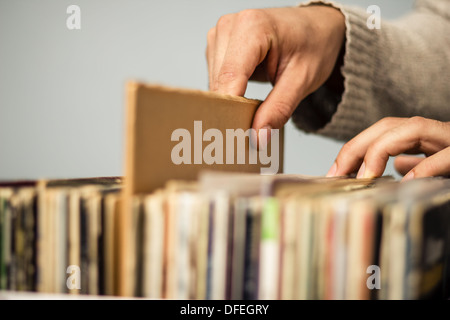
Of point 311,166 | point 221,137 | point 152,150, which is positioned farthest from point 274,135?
point 311,166

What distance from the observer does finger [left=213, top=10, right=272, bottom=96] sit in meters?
0.70

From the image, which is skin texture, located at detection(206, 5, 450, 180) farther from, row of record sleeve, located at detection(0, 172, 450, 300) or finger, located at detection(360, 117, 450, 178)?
row of record sleeve, located at detection(0, 172, 450, 300)

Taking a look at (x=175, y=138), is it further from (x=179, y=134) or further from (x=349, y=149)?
(x=349, y=149)

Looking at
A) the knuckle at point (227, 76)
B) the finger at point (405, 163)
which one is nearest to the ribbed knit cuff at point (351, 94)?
the finger at point (405, 163)

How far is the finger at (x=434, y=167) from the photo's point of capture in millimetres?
621

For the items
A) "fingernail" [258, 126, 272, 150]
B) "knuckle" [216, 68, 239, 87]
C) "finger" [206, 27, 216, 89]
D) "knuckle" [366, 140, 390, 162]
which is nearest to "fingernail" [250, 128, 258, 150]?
"fingernail" [258, 126, 272, 150]

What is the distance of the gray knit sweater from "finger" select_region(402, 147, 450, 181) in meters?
0.32

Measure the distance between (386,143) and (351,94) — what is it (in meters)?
0.26

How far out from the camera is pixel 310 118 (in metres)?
1.02

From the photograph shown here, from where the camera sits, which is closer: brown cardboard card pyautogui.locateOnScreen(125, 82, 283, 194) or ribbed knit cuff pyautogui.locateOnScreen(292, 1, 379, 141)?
brown cardboard card pyautogui.locateOnScreen(125, 82, 283, 194)

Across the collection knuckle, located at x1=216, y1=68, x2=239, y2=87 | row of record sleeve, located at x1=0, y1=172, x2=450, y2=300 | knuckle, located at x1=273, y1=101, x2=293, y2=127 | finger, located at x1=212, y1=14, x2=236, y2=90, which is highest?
finger, located at x1=212, y1=14, x2=236, y2=90

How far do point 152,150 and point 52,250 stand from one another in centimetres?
14

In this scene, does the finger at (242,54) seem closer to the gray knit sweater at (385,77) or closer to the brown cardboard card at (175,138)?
the brown cardboard card at (175,138)
